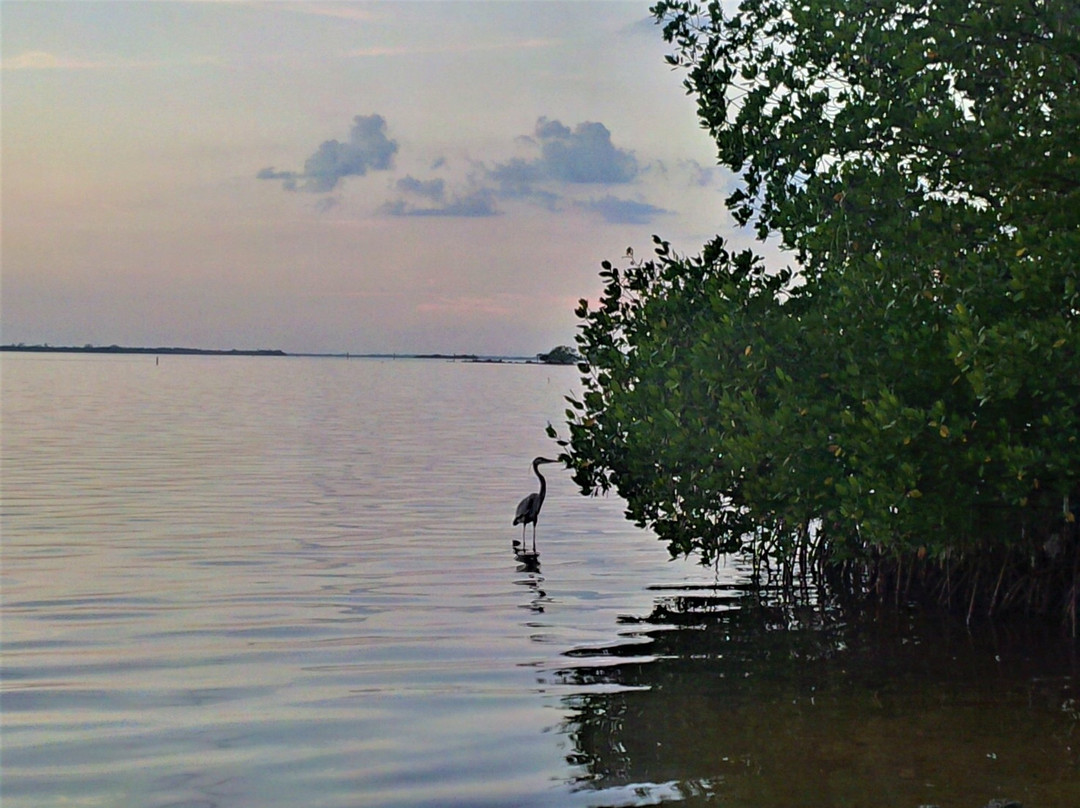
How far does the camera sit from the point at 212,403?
62188mm

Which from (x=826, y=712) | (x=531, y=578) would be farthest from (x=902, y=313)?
(x=531, y=578)

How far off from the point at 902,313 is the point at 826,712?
12.6 feet

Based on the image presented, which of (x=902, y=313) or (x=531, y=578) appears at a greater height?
(x=902, y=313)

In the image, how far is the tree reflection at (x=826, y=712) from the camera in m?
8.22

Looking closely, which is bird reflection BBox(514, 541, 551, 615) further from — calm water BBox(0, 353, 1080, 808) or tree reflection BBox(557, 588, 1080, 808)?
tree reflection BBox(557, 588, 1080, 808)

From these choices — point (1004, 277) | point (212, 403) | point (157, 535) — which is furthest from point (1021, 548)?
point (212, 403)

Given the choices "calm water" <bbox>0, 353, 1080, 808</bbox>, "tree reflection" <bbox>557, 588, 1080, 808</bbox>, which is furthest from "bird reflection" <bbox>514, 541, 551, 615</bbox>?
"tree reflection" <bbox>557, 588, 1080, 808</bbox>

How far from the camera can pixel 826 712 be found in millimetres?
10016

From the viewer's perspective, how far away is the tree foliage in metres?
10.6

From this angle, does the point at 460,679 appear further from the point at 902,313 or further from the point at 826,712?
the point at 902,313

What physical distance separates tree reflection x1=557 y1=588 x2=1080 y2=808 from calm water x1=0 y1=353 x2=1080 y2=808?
36 millimetres

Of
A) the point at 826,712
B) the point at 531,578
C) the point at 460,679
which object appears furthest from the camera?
the point at 531,578

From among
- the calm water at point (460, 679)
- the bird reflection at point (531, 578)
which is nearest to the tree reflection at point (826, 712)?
the calm water at point (460, 679)

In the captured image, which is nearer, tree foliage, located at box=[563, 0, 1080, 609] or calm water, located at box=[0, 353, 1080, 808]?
calm water, located at box=[0, 353, 1080, 808]
